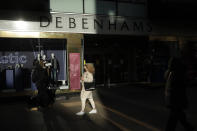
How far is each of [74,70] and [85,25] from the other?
255 cm

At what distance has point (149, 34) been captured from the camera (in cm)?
1220

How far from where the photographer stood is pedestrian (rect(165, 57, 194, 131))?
160 inches

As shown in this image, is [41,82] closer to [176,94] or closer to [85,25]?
[176,94]

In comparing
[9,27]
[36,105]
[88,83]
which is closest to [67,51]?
[9,27]

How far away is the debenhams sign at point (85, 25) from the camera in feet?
32.0

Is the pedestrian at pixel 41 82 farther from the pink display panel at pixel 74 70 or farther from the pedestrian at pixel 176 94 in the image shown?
the pedestrian at pixel 176 94

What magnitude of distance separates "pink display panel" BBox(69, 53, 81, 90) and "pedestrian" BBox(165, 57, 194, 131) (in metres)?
7.09

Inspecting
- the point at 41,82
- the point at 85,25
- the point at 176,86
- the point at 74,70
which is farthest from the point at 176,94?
the point at 85,25

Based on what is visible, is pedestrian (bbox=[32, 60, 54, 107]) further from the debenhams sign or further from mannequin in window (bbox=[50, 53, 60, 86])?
the debenhams sign

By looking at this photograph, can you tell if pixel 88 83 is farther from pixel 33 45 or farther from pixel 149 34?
pixel 149 34

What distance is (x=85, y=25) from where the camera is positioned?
428 inches

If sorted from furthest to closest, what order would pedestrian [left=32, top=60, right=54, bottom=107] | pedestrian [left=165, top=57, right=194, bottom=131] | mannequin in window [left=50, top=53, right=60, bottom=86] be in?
mannequin in window [left=50, top=53, right=60, bottom=86] → pedestrian [left=32, top=60, right=54, bottom=107] → pedestrian [left=165, top=57, right=194, bottom=131]

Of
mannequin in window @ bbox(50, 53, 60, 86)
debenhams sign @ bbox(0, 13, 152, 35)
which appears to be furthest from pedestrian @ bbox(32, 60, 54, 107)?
debenhams sign @ bbox(0, 13, 152, 35)

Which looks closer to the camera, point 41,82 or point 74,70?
point 41,82
